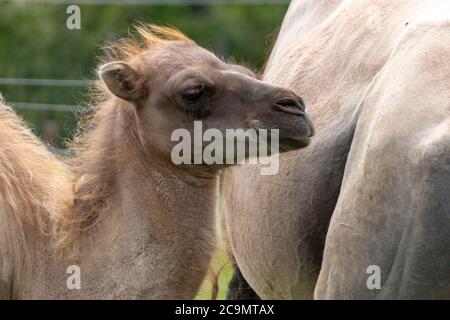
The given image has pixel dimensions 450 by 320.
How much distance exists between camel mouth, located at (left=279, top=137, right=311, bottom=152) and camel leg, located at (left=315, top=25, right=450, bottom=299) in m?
0.29

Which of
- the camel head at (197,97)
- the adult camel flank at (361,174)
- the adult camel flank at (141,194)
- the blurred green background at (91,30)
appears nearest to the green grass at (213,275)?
the adult camel flank at (141,194)

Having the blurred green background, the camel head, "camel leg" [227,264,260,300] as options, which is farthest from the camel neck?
the blurred green background

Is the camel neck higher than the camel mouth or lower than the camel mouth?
lower

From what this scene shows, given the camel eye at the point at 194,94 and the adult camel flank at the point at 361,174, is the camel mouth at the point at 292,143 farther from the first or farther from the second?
the camel eye at the point at 194,94

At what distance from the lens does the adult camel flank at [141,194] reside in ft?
13.8

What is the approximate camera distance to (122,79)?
14.3 ft

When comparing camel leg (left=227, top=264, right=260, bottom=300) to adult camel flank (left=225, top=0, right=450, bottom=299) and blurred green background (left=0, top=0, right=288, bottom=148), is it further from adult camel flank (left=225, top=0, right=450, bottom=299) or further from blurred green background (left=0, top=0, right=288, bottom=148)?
blurred green background (left=0, top=0, right=288, bottom=148)

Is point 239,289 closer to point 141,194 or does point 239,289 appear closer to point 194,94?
point 141,194

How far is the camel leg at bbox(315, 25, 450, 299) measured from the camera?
3426 mm

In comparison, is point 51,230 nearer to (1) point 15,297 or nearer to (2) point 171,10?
(1) point 15,297

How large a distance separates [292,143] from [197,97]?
0.41 m

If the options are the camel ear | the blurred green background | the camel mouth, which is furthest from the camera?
the blurred green background

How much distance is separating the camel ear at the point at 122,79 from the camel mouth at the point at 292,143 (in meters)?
0.60
